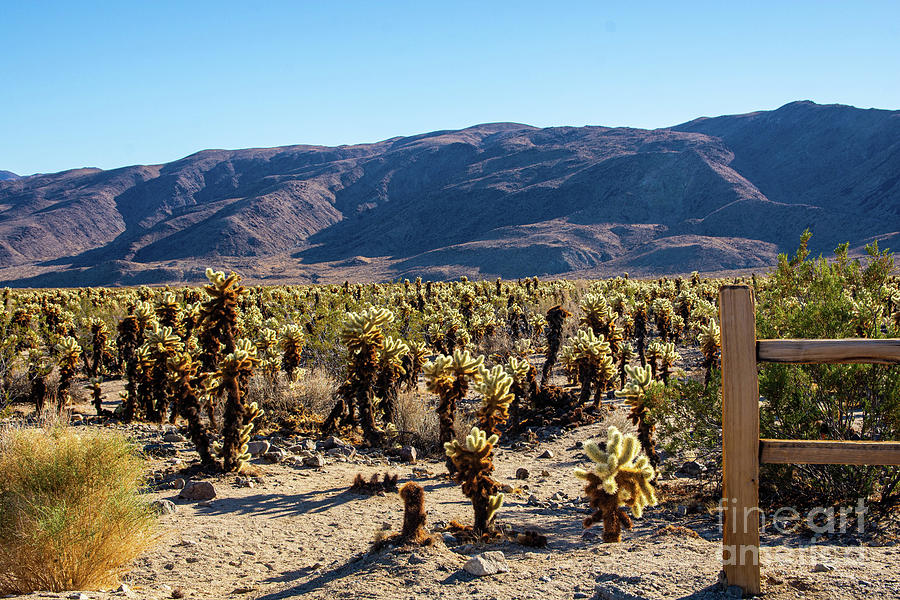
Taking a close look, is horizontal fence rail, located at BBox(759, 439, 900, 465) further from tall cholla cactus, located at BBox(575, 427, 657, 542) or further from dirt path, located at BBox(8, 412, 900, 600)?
tall cholla cactus, located at BBox(575, 427, 657, 542)

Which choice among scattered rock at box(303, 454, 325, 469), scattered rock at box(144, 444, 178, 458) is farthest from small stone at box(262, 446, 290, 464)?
scattered rock at box(144, 444, 178, 458)

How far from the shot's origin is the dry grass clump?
4043mm

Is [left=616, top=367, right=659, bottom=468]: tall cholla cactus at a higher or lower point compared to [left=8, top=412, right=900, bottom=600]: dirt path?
higher

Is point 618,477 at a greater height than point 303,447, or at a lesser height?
greater

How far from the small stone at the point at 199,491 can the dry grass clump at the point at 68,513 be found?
3.68 feet

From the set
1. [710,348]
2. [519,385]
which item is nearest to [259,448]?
[519,385]

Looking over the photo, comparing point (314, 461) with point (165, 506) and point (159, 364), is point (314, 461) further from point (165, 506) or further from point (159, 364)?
point (159, 364)

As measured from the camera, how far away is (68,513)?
4273mm

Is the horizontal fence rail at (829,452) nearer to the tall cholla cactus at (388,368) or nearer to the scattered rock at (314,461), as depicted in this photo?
the scattered rock at (314,461)

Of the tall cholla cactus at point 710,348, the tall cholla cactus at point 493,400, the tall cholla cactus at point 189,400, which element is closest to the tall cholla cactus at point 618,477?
the tall cholla cactus at point 493,400

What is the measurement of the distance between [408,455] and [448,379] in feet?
5.56

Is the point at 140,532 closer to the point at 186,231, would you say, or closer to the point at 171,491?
the point at 171,491

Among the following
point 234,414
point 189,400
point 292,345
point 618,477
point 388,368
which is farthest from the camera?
point 292,345

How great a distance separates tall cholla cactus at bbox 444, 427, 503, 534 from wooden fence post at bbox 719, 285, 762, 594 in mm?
2117
